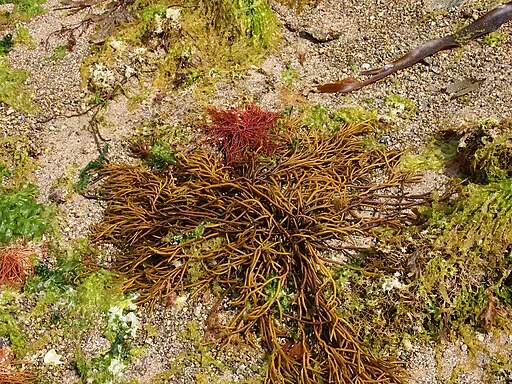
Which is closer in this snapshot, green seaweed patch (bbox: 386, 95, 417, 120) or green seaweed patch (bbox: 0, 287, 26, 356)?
green seaweed patch (bbox: 0, 287, 26, 356)

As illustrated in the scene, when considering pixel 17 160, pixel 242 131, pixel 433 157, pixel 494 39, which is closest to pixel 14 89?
pixel 17 160

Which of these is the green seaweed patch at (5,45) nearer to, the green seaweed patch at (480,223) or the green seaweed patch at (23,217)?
the green seaweed patch at (23,217)

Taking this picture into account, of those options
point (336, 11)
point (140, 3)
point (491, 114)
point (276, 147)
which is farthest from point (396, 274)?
point (140, 3)

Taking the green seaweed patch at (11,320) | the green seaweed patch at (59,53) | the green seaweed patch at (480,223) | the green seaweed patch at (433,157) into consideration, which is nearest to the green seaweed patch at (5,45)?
the green seaweed patch at (59,53)

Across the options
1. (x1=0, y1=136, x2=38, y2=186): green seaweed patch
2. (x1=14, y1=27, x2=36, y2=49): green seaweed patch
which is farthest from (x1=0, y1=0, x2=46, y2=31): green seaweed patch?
(x1=0, y1=136, x2=38, y2=186): green seaweed patch

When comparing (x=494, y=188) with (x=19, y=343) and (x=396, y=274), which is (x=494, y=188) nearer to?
(x=396, y=274)

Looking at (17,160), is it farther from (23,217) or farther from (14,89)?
(14,89)

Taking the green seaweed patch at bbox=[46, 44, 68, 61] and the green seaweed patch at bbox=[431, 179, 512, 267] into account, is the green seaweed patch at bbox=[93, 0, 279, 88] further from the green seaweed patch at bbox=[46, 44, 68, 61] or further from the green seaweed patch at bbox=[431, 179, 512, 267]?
the green seaweed patch at bbox=[431, 179, 512, 267]

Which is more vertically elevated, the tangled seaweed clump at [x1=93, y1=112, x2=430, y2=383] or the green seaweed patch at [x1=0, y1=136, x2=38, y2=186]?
the green seaweed patch at [x1=0, y1=136, x2=38, y2=186]
